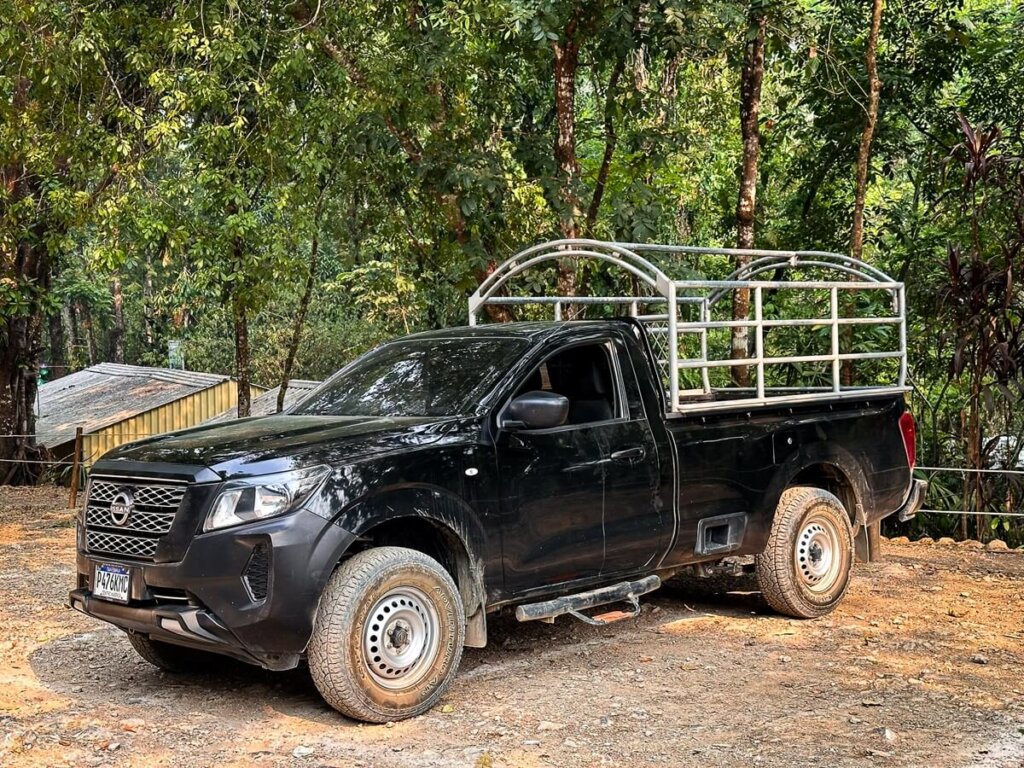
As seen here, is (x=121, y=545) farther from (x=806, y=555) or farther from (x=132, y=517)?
(x=806, y=555)

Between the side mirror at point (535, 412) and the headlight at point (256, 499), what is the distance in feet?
4.05

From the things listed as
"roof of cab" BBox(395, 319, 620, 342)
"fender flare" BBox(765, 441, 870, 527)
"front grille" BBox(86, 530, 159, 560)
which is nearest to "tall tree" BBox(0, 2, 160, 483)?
"roof of cab" BBox(395, 319, 620, 342)

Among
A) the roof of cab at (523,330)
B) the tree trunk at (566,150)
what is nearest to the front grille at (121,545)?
the roof of cab at (523,330)

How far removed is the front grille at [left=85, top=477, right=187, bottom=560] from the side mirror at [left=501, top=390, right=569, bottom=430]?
171 centimetres

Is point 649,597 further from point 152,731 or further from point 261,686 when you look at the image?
point 152,731

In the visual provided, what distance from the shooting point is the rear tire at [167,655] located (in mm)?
6270

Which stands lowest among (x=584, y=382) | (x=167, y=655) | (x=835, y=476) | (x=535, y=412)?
(x=167, y=655)

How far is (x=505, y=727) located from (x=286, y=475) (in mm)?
1560

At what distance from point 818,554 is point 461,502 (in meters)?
3.12

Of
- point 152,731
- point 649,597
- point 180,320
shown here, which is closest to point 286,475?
point 152,731

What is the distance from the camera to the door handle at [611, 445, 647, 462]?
6547 mm

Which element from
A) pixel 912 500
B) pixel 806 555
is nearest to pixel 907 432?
pixel 912 500

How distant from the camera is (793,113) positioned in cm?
1455

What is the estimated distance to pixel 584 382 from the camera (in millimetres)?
6883
